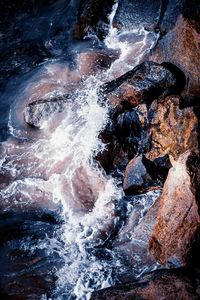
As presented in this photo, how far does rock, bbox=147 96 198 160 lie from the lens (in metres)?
5.84

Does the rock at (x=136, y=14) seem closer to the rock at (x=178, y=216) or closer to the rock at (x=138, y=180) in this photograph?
the rock at (x=138, y=180)

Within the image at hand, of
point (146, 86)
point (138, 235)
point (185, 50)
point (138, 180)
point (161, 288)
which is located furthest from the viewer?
point (185, 50)

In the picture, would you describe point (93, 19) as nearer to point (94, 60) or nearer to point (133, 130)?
point (94, 60)

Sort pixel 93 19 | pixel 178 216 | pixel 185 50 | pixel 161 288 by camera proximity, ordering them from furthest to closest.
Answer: pixel 93 19 < pixel 185 50 < pixel 178 216 < pixel 161 288

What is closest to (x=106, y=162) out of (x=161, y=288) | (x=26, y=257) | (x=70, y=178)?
(x=70, y=178)

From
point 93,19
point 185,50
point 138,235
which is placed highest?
point 93,19

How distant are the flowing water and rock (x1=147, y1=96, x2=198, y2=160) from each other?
0.98 m

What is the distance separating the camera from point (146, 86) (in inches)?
282

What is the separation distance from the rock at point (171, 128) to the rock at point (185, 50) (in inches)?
39.7

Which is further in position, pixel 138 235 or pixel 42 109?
pixel 42 109

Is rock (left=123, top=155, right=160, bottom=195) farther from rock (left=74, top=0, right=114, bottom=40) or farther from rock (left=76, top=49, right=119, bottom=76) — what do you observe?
rock (left=74, top=0, right=114, bottom=40)

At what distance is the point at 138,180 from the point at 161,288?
2.30 meters

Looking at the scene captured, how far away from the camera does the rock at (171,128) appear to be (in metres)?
5.84

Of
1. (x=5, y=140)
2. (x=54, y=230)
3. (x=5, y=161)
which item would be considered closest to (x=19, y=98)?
(x=5, y=140)
